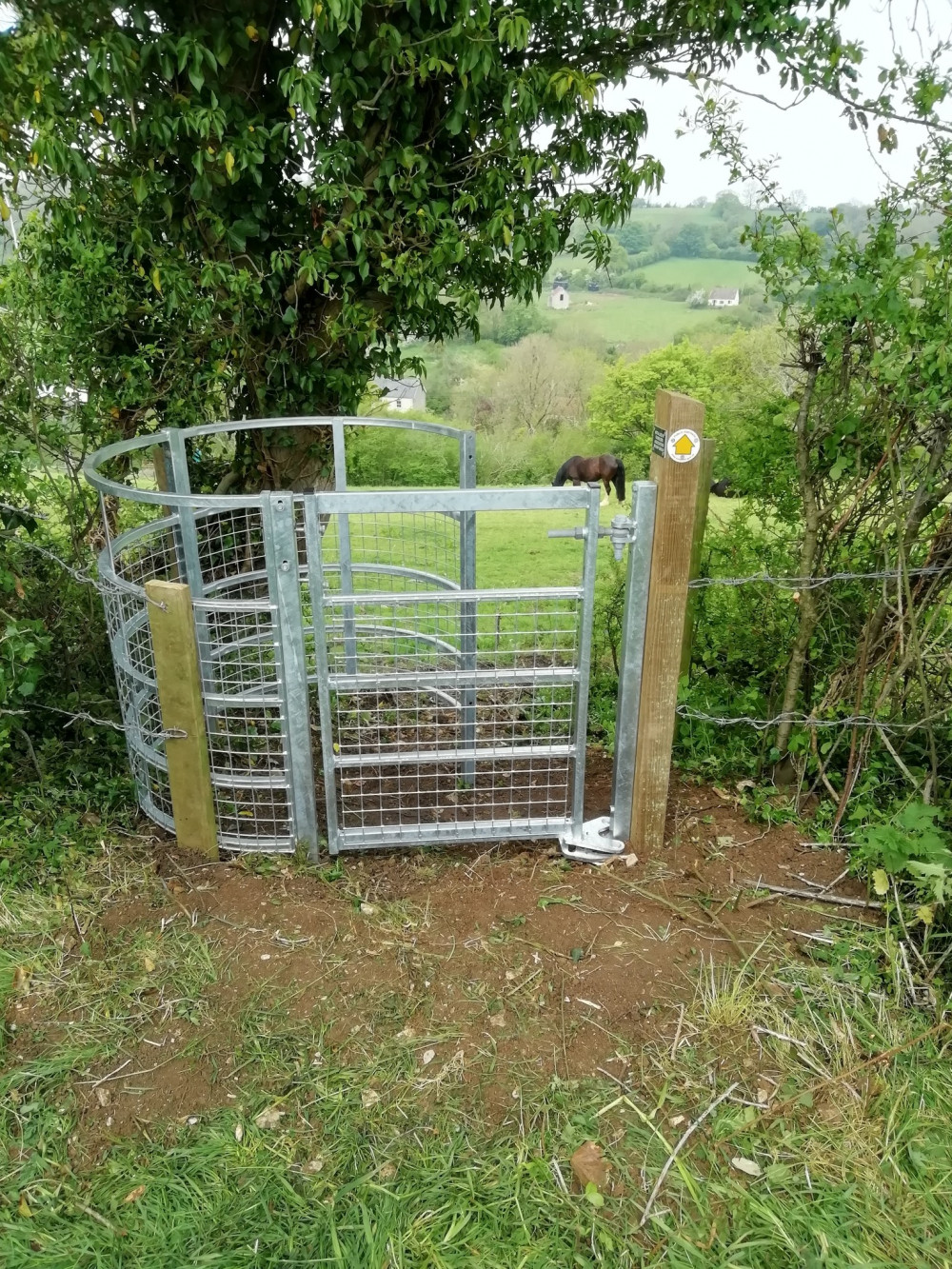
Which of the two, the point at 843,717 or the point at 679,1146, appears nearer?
the point at 679,1146

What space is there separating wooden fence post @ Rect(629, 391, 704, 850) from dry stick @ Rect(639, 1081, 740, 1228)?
3.56 feet

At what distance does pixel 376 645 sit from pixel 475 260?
2.28 metres

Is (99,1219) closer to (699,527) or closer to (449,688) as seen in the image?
(449,688)

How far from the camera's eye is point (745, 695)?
397 cm

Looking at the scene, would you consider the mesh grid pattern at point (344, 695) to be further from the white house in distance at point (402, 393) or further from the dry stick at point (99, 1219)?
the white house in distance at point (402, 393)

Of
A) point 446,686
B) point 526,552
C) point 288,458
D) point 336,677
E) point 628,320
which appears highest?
point 628,320

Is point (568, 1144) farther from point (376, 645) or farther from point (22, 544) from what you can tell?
point (22, 544)

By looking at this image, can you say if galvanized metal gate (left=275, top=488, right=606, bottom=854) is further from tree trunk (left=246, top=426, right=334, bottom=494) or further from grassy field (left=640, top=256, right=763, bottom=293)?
grassy field (left=640, top=256, right=763, bottom=293)

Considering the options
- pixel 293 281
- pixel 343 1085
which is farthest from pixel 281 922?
pixel 293 281

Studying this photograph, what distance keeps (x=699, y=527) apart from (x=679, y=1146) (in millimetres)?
2332

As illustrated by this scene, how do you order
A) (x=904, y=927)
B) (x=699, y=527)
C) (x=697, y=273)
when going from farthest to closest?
(x=697, y=273) < (x=699, y=527) < (x=904, y=927)

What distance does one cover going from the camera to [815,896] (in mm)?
3111

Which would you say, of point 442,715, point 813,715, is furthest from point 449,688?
point 813,715

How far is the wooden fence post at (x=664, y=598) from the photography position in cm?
286
